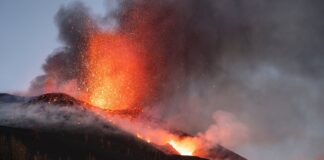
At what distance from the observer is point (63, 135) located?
11269cm

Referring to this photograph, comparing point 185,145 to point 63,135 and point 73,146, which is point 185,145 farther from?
point 73,146

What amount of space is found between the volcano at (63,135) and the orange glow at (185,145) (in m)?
4.81

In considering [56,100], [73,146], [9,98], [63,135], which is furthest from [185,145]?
[9,98]

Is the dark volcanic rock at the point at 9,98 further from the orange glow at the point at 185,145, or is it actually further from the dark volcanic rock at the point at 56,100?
the orange glow at the point at 185,145

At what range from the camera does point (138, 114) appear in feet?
492

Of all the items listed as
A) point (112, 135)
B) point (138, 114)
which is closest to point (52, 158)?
point (112, 135)

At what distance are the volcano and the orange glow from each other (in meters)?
4.81

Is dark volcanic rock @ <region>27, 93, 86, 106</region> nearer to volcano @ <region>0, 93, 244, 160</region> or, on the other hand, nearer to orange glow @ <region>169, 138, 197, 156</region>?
volcano @ <region>0, 93, 244, 160</region>

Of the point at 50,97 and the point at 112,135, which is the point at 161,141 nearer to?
the point at 112,135

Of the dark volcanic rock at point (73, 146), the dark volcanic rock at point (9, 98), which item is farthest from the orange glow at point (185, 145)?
the dark volcanic rock at point (9, 98)

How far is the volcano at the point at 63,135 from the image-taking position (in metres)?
97.8

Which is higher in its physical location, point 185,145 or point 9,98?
point 9,98

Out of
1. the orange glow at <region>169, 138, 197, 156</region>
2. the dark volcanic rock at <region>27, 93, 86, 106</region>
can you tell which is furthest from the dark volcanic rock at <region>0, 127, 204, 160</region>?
the dark volcanic rock at <region>27, 93, 86, 106</region>

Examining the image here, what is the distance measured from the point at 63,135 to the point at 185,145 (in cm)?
3480
